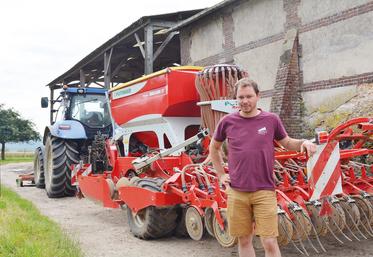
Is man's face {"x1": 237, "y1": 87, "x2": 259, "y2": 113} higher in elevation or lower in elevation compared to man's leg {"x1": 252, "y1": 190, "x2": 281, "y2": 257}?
higher

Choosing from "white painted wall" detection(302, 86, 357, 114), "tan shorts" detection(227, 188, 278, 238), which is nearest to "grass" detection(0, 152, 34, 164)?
"white painted wall" detection(302, 86, 357, 114)

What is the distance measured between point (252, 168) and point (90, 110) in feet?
22.3

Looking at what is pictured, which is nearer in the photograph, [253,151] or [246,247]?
[253,151]

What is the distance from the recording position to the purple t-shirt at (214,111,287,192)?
309 centimetres

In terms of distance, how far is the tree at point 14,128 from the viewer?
3916cm

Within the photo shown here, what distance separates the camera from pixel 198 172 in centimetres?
464

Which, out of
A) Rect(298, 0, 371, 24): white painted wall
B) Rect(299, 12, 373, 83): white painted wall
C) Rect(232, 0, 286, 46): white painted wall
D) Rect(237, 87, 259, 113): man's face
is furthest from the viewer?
Rect(232, 0, 286, 46): white painted wall

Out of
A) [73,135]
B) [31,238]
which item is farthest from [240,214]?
[73,135]

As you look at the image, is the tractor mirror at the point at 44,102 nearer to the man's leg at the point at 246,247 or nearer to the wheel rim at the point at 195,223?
the wheel rim at the point at 195,223

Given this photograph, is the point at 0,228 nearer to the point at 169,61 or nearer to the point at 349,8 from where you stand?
the point at 349,8

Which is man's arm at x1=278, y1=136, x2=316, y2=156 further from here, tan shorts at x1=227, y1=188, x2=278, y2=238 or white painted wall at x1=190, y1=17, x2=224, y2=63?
white painted wall at x1=190, y1=17, x2=224, y2=63

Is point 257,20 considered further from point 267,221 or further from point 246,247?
point 267,221

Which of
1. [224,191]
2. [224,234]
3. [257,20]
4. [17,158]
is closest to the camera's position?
[224,234]

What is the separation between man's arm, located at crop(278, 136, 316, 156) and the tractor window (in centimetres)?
644
